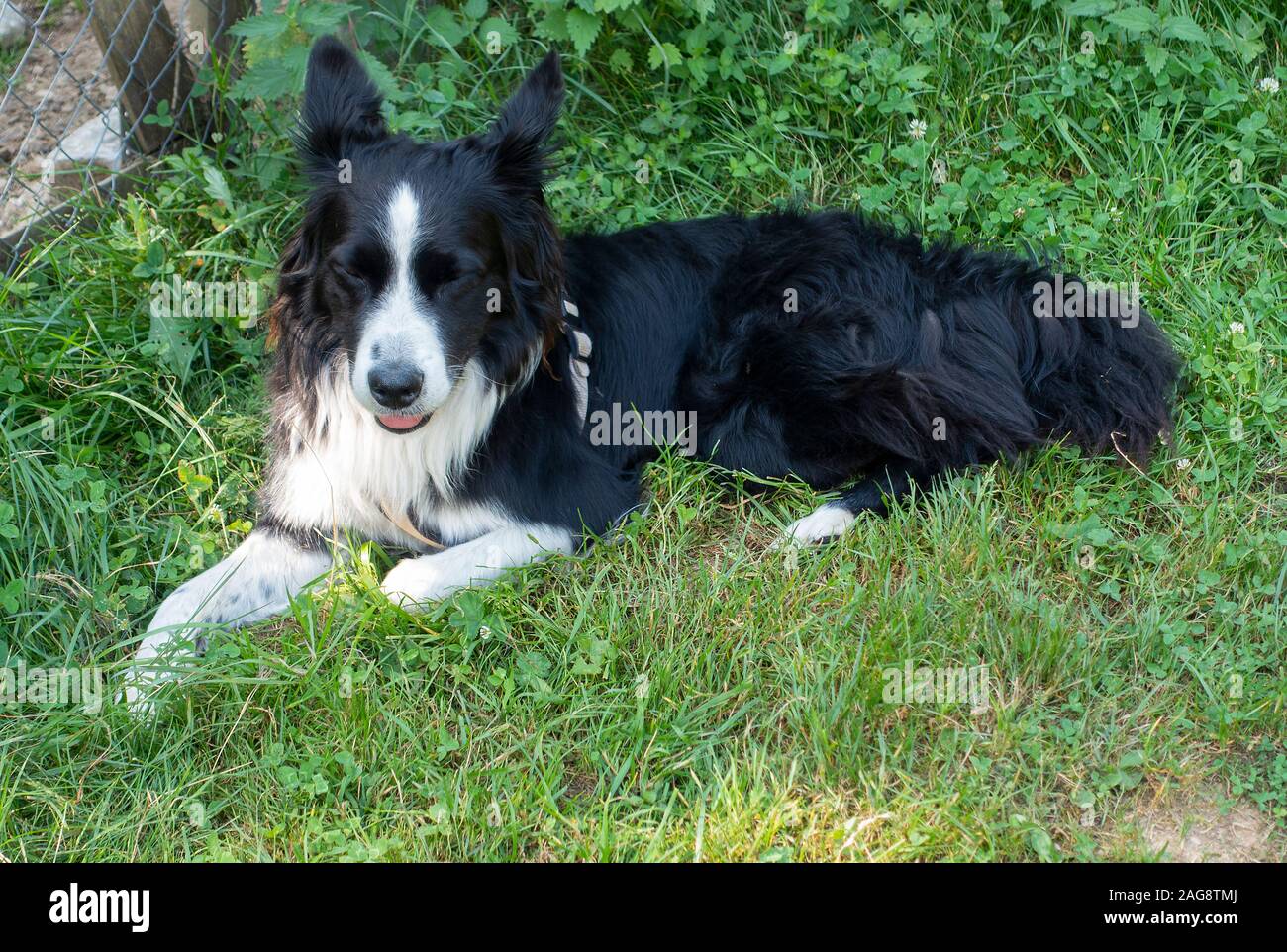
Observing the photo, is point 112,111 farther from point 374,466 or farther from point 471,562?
point 471,562

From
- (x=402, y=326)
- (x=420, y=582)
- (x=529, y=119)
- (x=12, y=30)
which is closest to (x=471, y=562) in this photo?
(x=420, y=582)

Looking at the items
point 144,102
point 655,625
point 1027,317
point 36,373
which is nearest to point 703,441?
point 655,625

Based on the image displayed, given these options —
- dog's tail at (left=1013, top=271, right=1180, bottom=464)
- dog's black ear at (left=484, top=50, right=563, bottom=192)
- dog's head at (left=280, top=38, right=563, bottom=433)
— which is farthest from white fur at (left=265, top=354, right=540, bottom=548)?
dog's tail at (left=1013, top=271, right=1180, bottom=464)

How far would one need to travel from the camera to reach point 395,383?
3012 mm

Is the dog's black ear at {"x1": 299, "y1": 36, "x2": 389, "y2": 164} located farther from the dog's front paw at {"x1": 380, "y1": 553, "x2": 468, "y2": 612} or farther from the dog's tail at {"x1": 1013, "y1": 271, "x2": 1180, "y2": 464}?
the dog's tail at {"x1": 1013, "y1": 271, "x2": 1180, "y2": 464}

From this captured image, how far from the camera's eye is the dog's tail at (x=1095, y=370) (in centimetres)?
367

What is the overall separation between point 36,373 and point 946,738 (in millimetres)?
3055

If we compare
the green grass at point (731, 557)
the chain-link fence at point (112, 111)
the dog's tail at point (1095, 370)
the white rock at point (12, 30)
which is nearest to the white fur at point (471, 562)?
the green grass at point (731, 557)

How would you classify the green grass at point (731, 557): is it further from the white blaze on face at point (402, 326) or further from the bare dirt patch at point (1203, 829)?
the white blaze on face at point (402, 326)

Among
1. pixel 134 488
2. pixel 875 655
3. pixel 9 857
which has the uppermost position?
pixel 134 488

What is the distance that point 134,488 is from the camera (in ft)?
12.3

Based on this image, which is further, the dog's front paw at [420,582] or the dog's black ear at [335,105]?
the dog's front paw at [420,582]

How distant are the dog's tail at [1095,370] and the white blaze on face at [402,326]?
190cm

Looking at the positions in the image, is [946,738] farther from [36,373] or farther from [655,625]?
[36,373]
